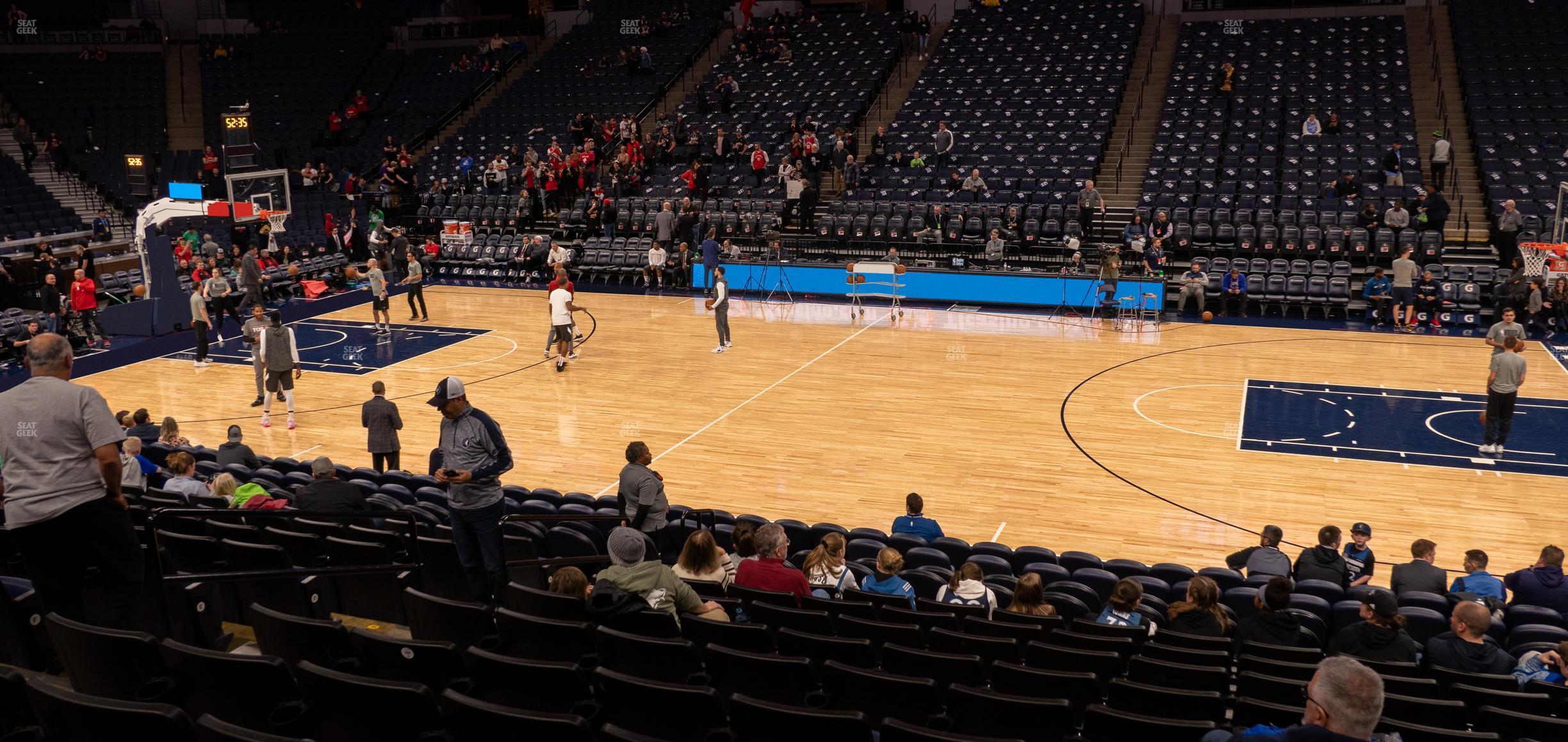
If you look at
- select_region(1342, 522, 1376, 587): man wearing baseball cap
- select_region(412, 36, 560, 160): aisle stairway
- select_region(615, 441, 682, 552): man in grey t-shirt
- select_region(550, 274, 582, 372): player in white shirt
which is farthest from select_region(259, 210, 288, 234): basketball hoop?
select_region(1342, 522, 1376, 587): man wearing baseball cap

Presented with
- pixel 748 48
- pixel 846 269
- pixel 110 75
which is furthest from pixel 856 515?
pixel 110 75

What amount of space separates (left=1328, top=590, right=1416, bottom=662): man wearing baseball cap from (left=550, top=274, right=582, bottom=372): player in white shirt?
14579 mm

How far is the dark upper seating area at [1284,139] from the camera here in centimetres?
2533

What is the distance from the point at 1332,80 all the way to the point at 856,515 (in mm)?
23674

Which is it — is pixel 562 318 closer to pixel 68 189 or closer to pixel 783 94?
pixel 783 94

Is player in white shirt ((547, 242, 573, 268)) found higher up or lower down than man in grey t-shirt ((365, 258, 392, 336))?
higher up

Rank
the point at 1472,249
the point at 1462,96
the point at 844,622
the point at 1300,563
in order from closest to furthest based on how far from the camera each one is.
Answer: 1. the point at 844,622
2. the point at 1300,563
3. the point at 1472,249
4. the point at 1462,96

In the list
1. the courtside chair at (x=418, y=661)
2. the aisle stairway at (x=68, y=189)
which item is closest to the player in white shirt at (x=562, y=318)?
the courtside chair at (x=418, y=661)

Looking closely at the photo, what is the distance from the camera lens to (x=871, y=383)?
1867 cm

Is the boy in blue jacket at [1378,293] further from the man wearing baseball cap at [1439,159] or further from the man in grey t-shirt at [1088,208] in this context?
the man in grey t-shirt at [1088,208]

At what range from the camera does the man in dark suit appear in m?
8.89

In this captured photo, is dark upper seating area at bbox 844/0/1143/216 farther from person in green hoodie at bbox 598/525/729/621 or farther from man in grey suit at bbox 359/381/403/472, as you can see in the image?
person in green hoodie at bbox 598/525/729/621

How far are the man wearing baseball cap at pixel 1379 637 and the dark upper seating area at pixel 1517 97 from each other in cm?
2071

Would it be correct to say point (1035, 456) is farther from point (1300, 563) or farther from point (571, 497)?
point (571, 497)
